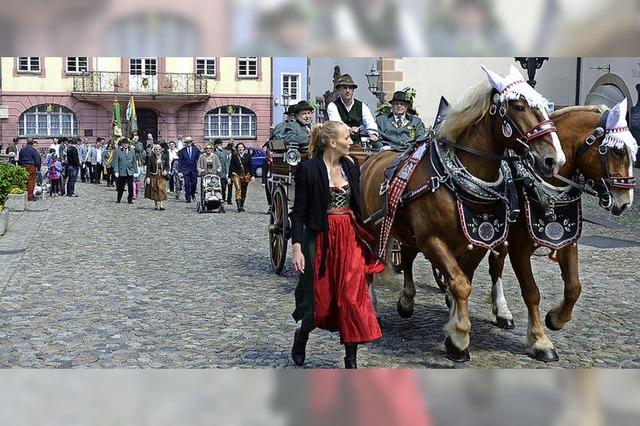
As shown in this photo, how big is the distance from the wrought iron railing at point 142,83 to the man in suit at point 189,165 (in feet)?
71.4

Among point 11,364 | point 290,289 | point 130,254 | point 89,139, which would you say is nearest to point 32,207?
point 130,254

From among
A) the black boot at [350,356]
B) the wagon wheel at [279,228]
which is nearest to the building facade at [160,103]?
the wagon wheel at [279,228]

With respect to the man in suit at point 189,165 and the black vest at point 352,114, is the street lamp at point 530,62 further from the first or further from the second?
the man in suit at point 189,165

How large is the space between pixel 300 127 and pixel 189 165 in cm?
1363

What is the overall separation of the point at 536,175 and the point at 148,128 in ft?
137

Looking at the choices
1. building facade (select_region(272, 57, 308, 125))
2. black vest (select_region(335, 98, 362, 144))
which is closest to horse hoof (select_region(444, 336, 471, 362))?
black vest (select_region(335, 98, 362, 144))

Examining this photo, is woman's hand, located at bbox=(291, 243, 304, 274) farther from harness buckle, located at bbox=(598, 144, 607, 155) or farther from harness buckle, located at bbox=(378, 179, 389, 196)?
harness buckle, located at bbox=(598, 144, 607, 155)

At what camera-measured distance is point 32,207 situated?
19953 millimetres

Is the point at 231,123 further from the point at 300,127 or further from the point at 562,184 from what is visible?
the point at 562,184

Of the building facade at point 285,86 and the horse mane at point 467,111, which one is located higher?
the building facade at point 285,86

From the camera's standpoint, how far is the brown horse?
580 cm

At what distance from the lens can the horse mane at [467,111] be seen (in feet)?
19.2

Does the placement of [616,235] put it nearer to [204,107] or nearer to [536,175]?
[536,175]
